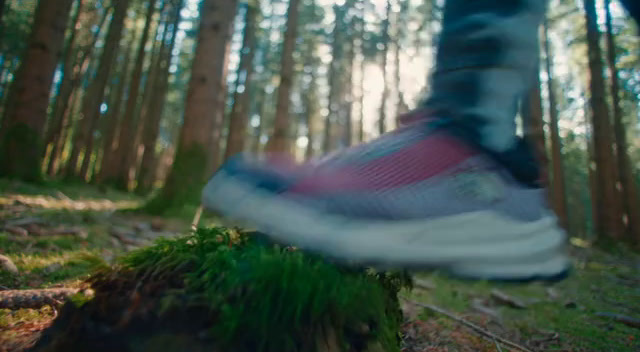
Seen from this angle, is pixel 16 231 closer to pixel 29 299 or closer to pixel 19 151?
pixel 29 299

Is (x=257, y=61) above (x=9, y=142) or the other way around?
above

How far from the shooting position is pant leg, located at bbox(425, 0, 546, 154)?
1.27m

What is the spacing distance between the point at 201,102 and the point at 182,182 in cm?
114

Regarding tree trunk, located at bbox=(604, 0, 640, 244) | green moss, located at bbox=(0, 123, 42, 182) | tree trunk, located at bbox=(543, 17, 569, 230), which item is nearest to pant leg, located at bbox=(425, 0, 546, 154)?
green moss, located at bbox=(0, 123, 42, 182)

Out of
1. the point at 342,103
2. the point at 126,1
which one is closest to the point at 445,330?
the point at 126,1

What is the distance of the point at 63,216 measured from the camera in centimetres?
366

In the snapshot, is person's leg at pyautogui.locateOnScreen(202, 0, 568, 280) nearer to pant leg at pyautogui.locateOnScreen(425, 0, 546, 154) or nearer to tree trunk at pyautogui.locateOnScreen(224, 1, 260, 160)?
pant leg at pyautogui.locateOnScreen(425, 0, 546, 154)

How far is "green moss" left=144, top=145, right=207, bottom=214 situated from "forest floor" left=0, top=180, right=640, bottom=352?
44.0 inches

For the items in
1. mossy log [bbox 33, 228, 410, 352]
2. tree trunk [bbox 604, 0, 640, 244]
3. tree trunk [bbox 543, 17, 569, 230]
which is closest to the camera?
mossy log [bbox 33, 228, 410, 352]

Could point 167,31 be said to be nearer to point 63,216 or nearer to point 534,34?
point 63,216

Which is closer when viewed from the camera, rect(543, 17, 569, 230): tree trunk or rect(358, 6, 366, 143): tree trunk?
rect(543, 17, 569, 230): tree trunk

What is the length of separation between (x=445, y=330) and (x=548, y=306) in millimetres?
1239

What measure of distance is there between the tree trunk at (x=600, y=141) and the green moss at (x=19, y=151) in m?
10.5

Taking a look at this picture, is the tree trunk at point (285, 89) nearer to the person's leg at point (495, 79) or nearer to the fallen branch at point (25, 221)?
the fallen branch at point (25, 221)
